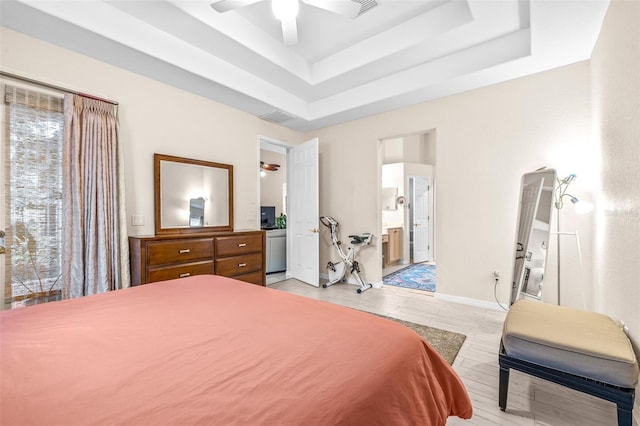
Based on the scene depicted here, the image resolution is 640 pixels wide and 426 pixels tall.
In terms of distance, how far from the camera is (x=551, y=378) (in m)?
1.53

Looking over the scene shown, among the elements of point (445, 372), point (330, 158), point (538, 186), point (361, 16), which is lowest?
point (445, 372)

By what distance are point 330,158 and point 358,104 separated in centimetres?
115

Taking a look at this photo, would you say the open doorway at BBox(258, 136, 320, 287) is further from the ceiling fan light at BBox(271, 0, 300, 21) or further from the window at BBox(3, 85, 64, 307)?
the window at BBox(3, 85, 64, 307)

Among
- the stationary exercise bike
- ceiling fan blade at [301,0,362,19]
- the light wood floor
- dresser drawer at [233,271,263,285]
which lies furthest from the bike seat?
ceiling fan blade at [301,0,362,19]

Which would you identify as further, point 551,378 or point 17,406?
point 551,378

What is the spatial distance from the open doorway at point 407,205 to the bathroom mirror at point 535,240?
3232mm

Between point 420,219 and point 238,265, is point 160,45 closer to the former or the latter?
point 238,265

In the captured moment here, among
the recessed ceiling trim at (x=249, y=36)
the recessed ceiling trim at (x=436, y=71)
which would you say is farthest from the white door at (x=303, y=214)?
the recessed ceiling trim at (x=249, y=36)

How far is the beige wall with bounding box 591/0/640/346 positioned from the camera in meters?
1.54

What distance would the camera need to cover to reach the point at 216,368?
90 centimetres

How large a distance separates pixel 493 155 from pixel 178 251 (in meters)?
3.75

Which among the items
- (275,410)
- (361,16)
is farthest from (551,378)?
(361,16)

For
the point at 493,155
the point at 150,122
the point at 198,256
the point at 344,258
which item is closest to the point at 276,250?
the point at 344,258

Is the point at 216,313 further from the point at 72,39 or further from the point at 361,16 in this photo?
the point at 361,16
